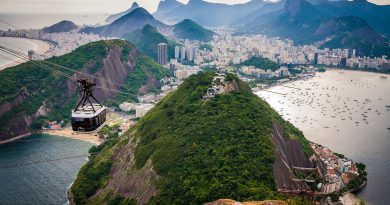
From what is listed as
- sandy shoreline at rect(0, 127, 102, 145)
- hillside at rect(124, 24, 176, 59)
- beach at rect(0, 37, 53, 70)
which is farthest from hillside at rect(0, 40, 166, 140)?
beach at rect(0, 37, 53, 70)

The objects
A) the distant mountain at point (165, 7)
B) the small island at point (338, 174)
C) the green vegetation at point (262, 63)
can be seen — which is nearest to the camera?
the small island at point (338, 174)

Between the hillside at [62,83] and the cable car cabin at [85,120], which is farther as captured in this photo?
the hillside at [62,83]

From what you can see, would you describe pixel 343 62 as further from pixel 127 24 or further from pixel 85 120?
pixel 85 120

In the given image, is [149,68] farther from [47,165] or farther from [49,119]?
[47,165]

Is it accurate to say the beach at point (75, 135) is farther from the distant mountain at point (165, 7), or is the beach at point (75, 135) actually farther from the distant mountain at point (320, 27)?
the distant mountain at point (165, 7)

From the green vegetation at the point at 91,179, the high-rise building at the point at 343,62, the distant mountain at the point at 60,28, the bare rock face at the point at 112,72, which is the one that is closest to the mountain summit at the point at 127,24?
the distant mountain at the point at 60,28

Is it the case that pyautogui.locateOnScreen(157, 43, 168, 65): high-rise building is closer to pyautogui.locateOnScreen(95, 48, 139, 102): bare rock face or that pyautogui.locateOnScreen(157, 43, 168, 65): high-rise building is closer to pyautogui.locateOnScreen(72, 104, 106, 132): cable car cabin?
pyautogui.locateOnScreen(95, 48, 139, 102): bare rock face

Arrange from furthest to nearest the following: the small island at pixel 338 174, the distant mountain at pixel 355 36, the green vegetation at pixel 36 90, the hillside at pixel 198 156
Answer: the distant mountain at pixel 355 36, the green vegetation at pixel 36 90, the small island at pixel 338 174, the hillside at pixel 198 156
